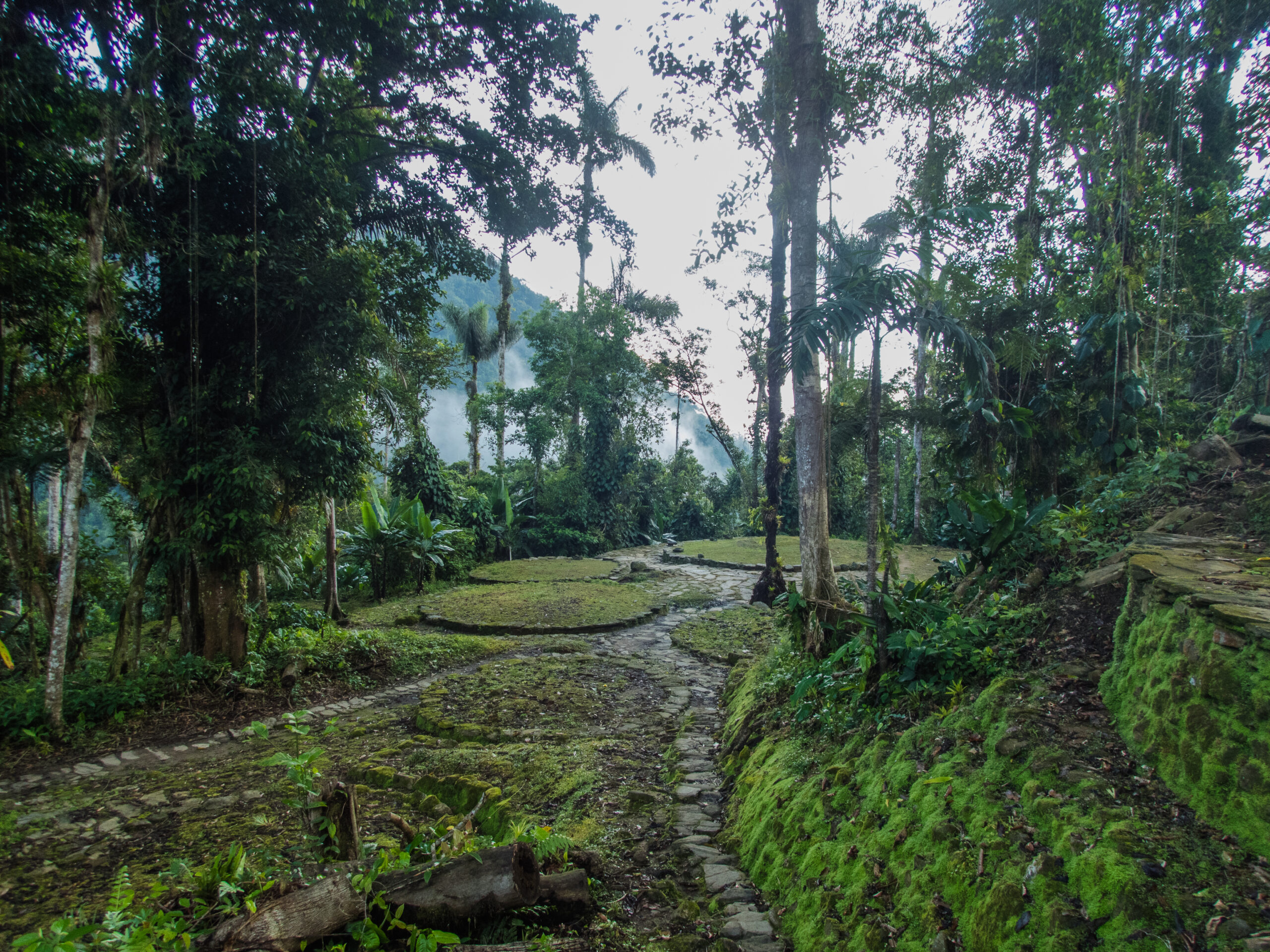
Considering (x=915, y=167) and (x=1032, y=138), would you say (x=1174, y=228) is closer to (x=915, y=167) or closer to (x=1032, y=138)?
(x=915, y=167)

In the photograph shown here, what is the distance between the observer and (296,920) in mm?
1854

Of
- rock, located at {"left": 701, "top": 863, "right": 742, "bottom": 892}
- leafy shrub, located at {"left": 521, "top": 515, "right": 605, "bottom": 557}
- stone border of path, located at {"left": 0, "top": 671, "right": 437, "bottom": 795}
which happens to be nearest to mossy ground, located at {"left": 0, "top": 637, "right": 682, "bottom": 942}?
stone border of path, located at {"left": 0, "top": 671, "right": 437, "bottom": 795}

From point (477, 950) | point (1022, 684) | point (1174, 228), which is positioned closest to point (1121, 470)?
point (1174, 228)

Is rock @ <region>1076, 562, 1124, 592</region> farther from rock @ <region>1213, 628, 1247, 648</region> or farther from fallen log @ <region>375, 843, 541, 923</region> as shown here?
fallen log @ <region>375, 843, 541, 923</region>

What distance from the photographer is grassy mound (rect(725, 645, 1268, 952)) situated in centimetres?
155

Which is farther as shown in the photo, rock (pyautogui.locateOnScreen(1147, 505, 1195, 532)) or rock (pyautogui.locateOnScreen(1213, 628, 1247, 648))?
rock (pyautogui.locateOnScreen(1147, 505, 1195, 532))

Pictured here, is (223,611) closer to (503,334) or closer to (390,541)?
(390,541)

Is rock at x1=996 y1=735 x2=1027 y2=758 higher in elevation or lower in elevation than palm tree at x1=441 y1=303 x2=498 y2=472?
lower

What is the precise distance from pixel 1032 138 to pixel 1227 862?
907 cm

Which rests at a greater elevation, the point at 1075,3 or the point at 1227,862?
the point at 1075,3

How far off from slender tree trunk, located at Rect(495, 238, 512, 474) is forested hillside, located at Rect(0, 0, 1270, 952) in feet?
28.4

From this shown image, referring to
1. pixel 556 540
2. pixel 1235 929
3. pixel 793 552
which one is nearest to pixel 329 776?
pixel 1235 929

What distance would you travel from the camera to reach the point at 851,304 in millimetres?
3348

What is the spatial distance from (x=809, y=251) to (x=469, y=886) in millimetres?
5147
